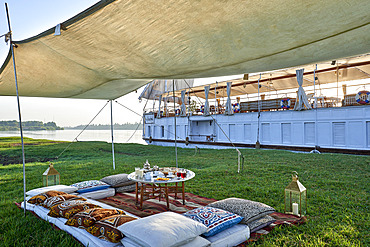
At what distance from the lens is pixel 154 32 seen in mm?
3043

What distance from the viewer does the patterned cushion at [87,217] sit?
3.22 metres

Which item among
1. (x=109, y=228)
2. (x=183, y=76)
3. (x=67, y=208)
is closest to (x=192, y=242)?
(x=109, y=228)

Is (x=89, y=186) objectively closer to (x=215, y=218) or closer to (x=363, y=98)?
(x=215, y=218)

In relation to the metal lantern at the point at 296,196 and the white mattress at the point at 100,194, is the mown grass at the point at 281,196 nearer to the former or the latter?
the metal lantern at the point at 296,196

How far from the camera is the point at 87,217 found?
3.29 meters

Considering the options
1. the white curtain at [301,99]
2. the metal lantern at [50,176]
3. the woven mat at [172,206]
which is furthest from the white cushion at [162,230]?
the white curtain at [301,99]

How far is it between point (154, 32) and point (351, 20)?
Answer: 7.18 feet

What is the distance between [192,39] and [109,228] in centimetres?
260

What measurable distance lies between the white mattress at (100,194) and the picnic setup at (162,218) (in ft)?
0.07


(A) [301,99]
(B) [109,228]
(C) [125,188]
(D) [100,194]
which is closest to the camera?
(B) [109,228]

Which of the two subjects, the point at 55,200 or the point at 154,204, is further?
the point at 154,204

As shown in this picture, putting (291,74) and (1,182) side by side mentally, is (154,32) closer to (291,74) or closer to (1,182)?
(1,182)

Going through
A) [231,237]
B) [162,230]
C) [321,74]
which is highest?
[321,74]

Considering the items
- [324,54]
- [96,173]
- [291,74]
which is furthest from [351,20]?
[291,74]
